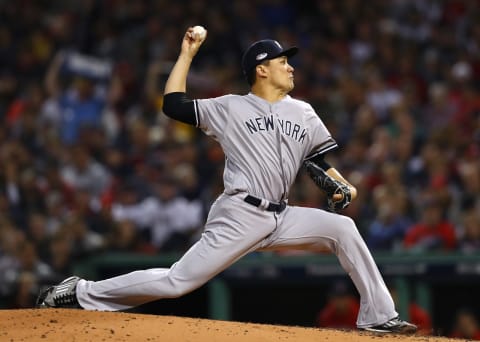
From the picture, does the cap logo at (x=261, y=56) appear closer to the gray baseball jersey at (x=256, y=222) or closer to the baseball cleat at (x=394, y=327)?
the gray baseball jersey at (x=256, y=222)

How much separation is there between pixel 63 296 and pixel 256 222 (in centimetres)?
115

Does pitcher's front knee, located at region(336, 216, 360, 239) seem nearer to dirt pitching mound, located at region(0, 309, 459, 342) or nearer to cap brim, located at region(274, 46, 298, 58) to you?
dirt pitching mound, located at region(0, 309, 459, 342)

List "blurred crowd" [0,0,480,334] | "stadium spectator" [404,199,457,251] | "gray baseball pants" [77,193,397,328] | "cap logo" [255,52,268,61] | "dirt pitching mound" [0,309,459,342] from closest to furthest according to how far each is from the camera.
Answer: "dirt pitching mound" [0,309,459,342] → "gray baseball pants" [77,193,397,328] → "cap logo" [255,52,268,61] → "stadium spectator" [404,199,457,251] → "blurred crowd" [0,0,480,334]

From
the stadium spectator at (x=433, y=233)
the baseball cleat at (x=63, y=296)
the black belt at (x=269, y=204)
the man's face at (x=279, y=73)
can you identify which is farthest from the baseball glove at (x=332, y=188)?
the stadium spectator at (x=433, y=233)

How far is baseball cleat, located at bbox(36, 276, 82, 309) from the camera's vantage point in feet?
17.5

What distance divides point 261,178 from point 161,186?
4.75m

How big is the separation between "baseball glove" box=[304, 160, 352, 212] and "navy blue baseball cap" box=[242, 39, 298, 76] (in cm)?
64

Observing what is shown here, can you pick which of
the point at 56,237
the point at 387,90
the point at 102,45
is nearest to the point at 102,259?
the point at 56,237

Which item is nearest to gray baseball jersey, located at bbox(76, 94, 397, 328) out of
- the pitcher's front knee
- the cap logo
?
the pitcher's front knee

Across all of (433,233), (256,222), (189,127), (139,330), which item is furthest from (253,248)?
(189,127)

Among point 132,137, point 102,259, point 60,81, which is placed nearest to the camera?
point 102,259

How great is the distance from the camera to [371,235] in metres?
8.41

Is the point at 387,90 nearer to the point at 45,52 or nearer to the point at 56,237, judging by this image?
the point at 56,237

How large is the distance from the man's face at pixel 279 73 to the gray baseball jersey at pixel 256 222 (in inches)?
4.4
